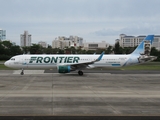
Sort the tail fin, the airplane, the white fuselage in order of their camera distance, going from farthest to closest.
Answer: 1. the tail fin
2. the white fuselage
3. the airplane

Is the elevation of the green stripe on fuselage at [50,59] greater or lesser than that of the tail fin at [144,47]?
lesser

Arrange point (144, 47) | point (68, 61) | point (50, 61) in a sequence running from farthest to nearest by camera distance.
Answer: point (144, 47) < point (68, 61) < point (50, 61)

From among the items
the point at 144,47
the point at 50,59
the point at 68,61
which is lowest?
the point at 68,61

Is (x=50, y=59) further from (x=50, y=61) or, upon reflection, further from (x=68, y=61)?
(x=68, y=61)

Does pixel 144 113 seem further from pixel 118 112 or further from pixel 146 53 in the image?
pixel 146 53

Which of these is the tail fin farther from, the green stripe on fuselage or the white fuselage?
the green stripe on fuselage

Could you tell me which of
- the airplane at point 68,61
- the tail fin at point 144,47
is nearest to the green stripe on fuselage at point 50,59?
the airplane at point 68,61

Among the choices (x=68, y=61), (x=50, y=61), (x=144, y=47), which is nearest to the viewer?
(x=50, y=61)

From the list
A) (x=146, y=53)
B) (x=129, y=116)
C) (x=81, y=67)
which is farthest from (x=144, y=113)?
(x=146, y=53)

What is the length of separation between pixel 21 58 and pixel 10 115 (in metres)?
22.6

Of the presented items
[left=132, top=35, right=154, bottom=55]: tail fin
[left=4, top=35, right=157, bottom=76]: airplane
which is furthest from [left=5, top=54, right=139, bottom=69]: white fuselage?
[left=132, top=35, right=154, bottom=55]: tail fin

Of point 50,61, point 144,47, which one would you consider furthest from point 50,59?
point 144,47

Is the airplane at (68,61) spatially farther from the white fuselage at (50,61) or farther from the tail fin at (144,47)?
the tail fin at (144,47)

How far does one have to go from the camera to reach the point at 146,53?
35.4 metres
